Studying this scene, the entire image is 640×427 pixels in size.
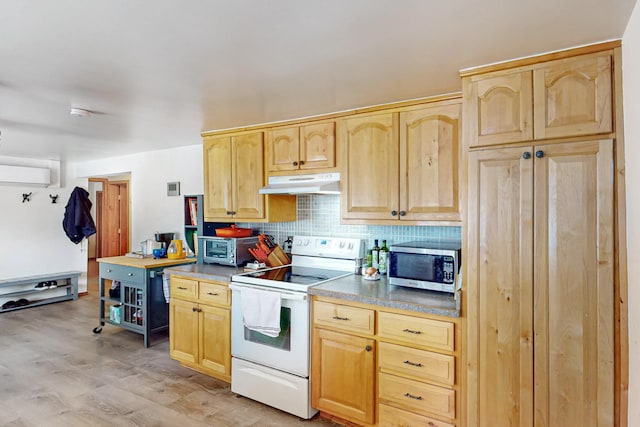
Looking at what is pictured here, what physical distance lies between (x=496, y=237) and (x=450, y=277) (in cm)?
47

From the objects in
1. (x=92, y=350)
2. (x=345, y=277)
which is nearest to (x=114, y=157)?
(x=92, y=350)

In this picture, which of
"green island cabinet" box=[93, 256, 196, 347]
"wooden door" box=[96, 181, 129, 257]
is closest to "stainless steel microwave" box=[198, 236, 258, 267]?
"green island cabinet" box=[93, 256, 196, 347]

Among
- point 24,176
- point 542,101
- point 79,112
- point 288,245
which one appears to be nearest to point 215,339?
point 288,245

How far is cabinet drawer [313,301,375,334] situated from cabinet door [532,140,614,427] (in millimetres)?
898

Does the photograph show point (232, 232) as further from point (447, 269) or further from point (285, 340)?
point (447, 269)

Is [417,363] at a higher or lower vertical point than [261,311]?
lower

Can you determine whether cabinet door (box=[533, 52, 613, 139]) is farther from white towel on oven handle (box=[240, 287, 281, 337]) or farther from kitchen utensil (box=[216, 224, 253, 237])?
kitchen utensil (box=[216, 224, 253, 237])

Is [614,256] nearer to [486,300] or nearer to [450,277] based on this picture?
[486,300]

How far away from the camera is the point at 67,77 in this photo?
2156mm

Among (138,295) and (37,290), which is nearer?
(138,295)

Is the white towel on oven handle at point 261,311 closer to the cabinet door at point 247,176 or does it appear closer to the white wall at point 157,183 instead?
the cabinet door at point 247,176

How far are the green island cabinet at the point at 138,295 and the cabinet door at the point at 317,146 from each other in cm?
202

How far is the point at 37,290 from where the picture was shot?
550cm

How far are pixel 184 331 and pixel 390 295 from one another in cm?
192
